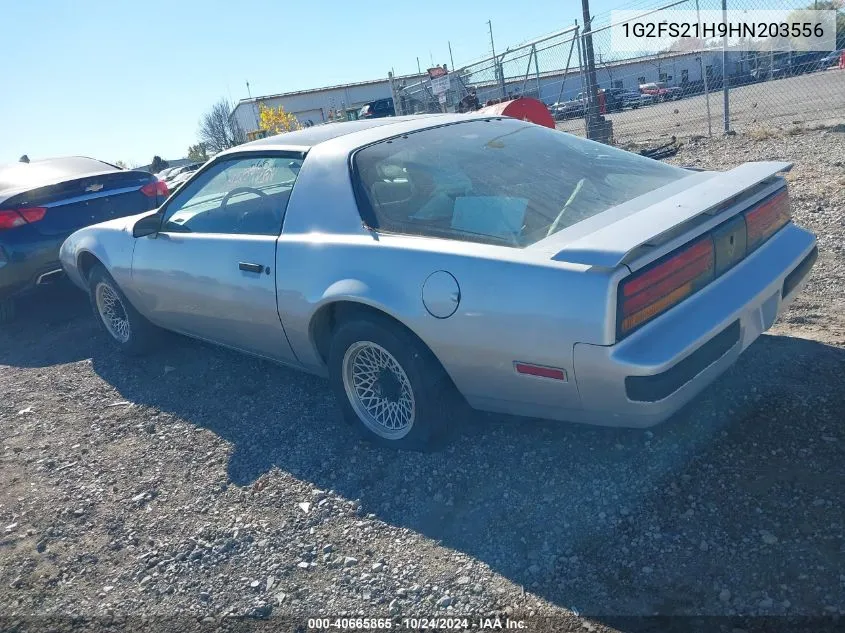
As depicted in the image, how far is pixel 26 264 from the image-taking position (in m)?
6.04

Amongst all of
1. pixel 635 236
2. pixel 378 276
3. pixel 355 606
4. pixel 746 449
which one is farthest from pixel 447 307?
pixel 746 449

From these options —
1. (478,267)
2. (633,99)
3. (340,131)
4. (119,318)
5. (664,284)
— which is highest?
(340,131)

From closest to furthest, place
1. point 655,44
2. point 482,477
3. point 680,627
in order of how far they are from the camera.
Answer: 1. point 680,627
2. point 482,477
3. point 655,44

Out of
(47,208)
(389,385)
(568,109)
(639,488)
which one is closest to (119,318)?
(47,208)

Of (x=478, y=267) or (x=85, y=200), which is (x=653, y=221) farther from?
(x=85, y=200)

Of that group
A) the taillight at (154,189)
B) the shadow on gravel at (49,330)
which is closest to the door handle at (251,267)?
the shadow on gravel at (49,330)

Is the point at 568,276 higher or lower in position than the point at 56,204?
lower

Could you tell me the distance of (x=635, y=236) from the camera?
2471 millimetres

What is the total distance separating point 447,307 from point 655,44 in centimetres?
1028

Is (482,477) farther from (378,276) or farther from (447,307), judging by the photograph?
(378,276)

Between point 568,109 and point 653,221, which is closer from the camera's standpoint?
point 653,221

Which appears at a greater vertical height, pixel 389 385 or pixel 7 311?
pixel 7 311

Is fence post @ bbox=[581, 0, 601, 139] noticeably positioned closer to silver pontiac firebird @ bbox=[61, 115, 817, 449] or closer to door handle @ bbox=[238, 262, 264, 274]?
silver pontiac firebird @ bbox=[61, 115, 817, 449]

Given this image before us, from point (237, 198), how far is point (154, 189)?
11.0ft
